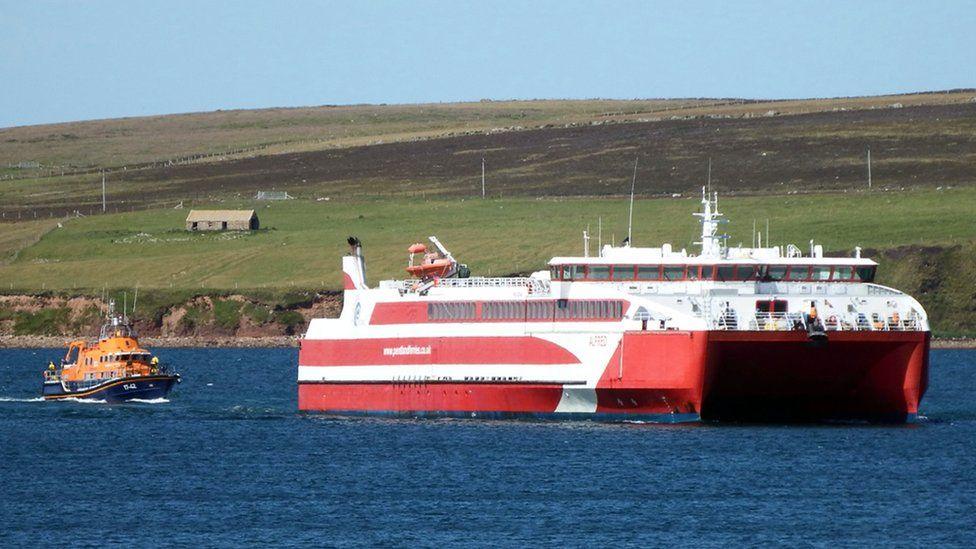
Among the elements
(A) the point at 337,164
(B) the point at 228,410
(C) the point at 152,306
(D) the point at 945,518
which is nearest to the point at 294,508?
(D) the point at 945,518

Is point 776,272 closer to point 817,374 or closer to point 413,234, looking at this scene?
point 817,374

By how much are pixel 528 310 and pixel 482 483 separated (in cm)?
1175

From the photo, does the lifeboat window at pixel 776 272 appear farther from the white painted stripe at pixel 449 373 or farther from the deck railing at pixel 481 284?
the deck railing at pixel 481 284

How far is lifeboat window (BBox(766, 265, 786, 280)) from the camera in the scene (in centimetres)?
5791

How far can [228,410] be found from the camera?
2753 inches

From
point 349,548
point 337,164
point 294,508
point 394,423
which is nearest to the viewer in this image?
point 349,548

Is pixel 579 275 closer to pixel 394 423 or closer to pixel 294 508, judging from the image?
pixel 394 423

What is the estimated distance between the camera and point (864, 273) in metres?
58.8

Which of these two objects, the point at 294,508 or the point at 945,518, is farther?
the point at 294,508

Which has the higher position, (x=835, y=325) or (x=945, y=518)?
(x=835, y=325)

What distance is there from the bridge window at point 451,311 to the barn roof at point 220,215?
7480 centimetres

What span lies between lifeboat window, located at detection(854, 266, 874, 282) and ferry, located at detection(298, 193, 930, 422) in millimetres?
43

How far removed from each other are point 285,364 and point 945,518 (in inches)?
2413

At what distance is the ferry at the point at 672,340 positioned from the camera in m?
55.3
